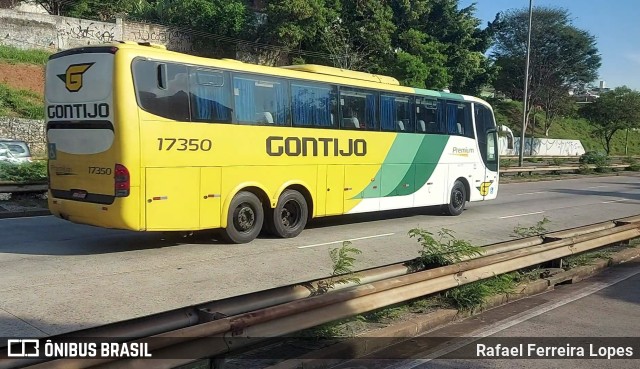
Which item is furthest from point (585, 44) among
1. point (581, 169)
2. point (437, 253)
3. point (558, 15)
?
point (437, 253)

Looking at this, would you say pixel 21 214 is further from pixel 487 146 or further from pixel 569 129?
pixel 569 129

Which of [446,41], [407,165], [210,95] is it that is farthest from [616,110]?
[210,95]

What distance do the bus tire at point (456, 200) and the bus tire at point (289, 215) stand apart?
19.0 ft

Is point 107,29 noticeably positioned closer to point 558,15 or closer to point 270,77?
point 270,77

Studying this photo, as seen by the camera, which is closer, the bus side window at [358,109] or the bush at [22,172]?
the bus side window at [358,109]

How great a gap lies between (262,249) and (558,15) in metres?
55.7

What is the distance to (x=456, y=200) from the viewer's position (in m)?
16.8

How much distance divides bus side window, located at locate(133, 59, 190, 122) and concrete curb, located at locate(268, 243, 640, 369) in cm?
563

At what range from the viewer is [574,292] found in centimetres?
797

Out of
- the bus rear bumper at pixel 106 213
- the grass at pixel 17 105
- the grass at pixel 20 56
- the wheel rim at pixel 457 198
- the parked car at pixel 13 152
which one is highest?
the grass at pixel 20 56

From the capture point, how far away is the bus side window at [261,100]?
36.1 ft

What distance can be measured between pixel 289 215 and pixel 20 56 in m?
33.0

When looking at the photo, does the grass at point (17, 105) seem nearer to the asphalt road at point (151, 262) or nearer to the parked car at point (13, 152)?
the parked car at point (13, 152)

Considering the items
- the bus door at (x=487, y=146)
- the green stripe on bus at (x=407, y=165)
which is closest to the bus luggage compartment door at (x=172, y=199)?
the green stripe on bus at (x=407, y=165)
